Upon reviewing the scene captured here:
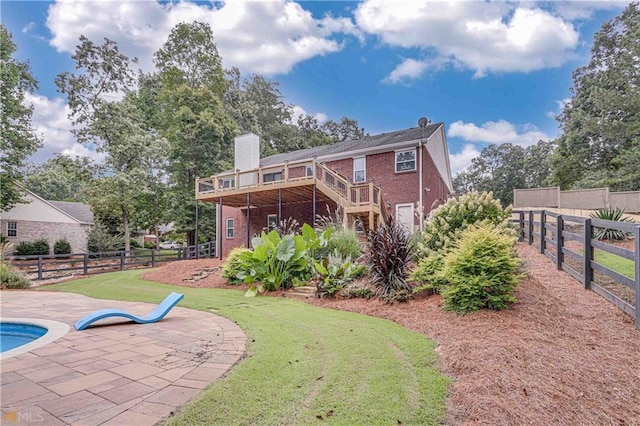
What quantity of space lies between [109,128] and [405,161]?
1808cm

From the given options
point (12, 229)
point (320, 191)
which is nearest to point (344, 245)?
point (320, 191)

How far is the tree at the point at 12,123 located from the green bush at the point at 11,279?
9292mm

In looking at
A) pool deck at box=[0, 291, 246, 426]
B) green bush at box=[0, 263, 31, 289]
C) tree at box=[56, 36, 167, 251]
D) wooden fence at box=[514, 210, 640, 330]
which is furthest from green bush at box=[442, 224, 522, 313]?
tree at box=[56, 36, 167, 251]

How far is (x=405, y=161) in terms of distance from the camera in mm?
14523

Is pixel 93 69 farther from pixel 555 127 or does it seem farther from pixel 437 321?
pixel 555 127

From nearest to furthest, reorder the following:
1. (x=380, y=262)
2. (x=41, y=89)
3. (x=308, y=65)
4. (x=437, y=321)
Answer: (x=437, y=321) → (x=380, y=262) → (x=308, y=65) → (x=41, y=89)

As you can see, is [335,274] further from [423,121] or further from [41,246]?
Answer: [41,246]

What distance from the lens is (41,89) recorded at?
18828mm

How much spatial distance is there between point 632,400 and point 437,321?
7.05 ft

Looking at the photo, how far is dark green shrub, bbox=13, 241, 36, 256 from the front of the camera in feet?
64.1

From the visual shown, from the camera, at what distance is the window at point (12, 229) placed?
2030 cm

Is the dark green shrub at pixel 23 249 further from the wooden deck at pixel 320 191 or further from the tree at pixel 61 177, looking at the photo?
the wooden deck at pixel 320 191

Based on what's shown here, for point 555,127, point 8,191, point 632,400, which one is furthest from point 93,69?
point 555,127

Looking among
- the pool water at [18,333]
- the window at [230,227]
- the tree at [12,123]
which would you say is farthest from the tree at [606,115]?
the tree at [12,123]
